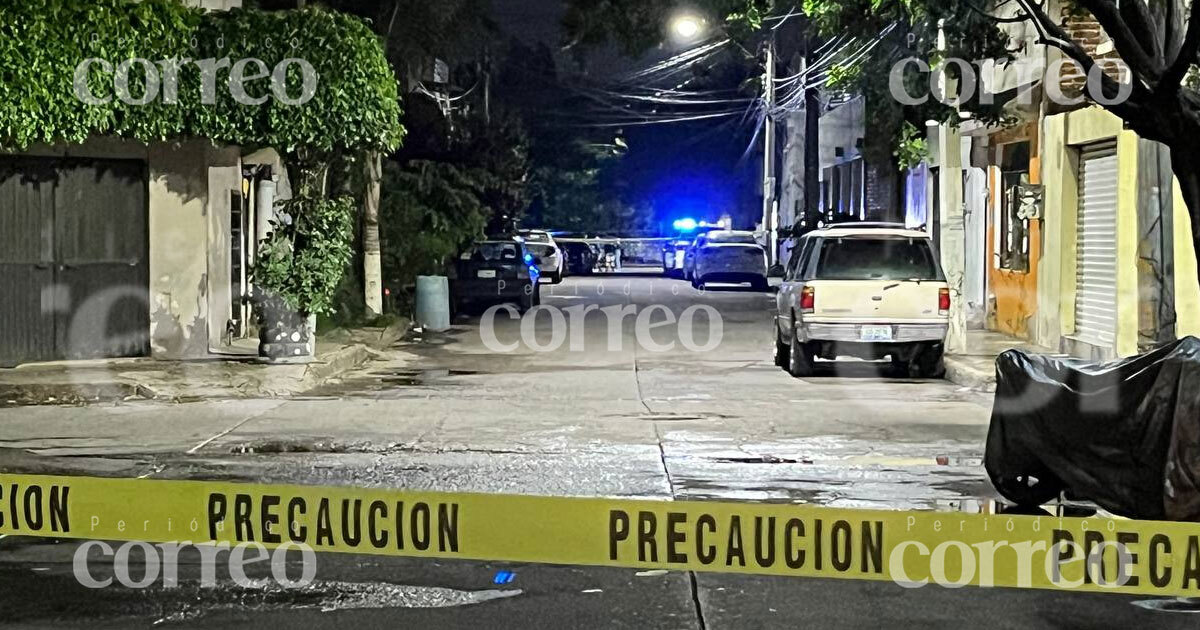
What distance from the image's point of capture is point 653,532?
5789mm

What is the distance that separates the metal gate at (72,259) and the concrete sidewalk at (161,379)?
14.8 inches

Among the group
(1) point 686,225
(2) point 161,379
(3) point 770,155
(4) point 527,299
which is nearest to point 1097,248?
(2) point 161,379

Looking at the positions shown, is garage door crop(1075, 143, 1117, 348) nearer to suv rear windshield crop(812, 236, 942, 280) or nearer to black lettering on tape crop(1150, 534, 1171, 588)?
suv rear windshield crop(812, 236, 942, 280)

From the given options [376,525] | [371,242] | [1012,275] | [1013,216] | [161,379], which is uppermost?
[1013,216]

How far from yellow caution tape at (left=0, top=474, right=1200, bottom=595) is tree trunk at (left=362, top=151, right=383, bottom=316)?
19177 millimetres

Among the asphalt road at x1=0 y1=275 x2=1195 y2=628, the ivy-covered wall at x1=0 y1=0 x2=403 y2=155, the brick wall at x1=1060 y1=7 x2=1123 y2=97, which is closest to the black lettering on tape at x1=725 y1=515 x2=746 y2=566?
the asphalt road at x1=0 y1=275 x2=1195 y2=628

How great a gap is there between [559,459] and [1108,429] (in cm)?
445

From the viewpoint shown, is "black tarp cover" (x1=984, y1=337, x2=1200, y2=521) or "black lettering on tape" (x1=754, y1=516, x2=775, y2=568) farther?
"black tarp cover" (x1=984, y1=337, x2=1200, y2=521)

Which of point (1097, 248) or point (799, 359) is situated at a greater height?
point (1097, 248)

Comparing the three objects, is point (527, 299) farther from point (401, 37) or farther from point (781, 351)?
point (781, 351)

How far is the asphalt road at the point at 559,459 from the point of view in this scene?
22.0ft

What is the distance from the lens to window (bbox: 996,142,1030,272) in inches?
911

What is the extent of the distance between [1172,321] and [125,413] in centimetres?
1038

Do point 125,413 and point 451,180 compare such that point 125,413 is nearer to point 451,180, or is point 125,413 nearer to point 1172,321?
point 1172,321
